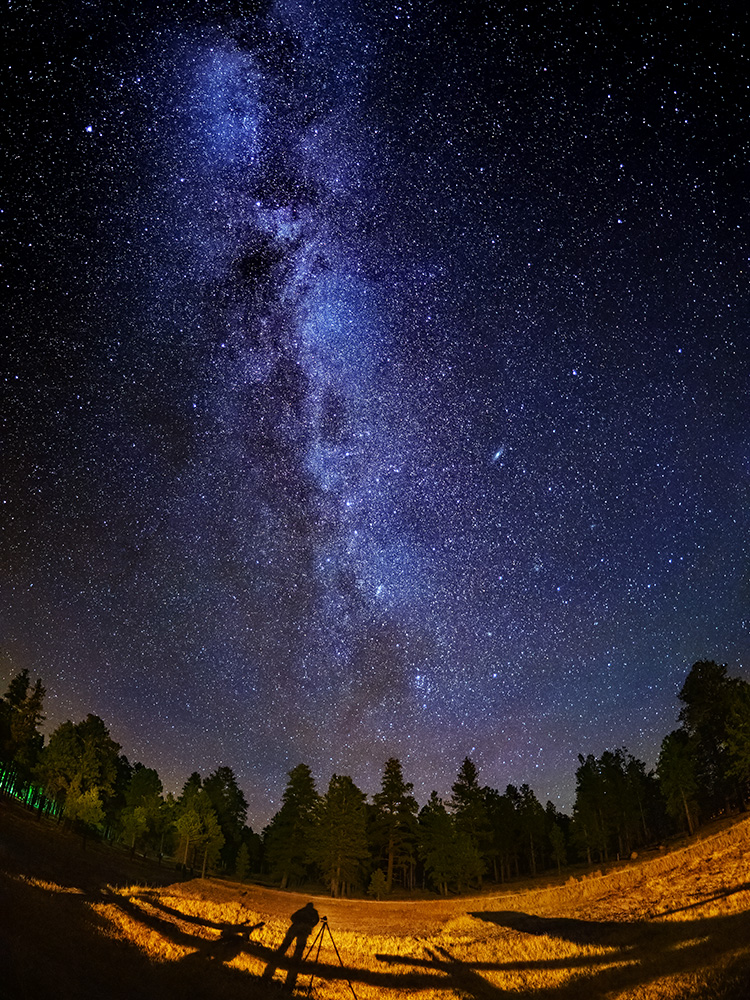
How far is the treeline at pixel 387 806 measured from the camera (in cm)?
5412

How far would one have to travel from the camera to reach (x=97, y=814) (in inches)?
1935

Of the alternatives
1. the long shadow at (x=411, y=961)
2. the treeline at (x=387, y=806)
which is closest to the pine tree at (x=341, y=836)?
the treeline at (x=387, y=806)

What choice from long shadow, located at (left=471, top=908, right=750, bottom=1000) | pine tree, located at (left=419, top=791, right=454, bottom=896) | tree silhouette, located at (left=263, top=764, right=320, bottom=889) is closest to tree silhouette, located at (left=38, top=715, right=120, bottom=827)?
tree silhouette, located at (left=263, top=764, right=320, bottom=889)

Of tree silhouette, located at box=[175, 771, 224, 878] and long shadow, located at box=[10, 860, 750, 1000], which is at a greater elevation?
tree silhouette, located at box=[175, 771, 224, 878]

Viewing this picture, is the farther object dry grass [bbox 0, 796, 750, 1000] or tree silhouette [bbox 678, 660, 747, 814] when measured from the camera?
tree silhouette [bbox 678, 660, 747, 814]

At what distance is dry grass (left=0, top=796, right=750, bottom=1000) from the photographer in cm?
1400

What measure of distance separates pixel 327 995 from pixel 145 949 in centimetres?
585

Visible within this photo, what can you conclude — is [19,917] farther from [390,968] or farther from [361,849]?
[361,849]

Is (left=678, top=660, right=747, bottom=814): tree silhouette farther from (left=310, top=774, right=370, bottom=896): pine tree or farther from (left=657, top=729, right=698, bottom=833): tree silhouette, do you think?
(left=310, top=774, right=370, bottom=896): pine tree

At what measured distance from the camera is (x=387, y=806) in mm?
65688

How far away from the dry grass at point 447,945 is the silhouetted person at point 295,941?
0.23m

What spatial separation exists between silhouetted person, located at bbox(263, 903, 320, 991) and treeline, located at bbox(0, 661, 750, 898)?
26.2 meters

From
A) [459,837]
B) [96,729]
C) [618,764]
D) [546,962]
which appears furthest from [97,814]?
[618,764]

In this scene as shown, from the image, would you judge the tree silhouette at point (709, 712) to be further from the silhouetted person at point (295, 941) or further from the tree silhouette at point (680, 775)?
the silhouetted person at point (295, 941)
